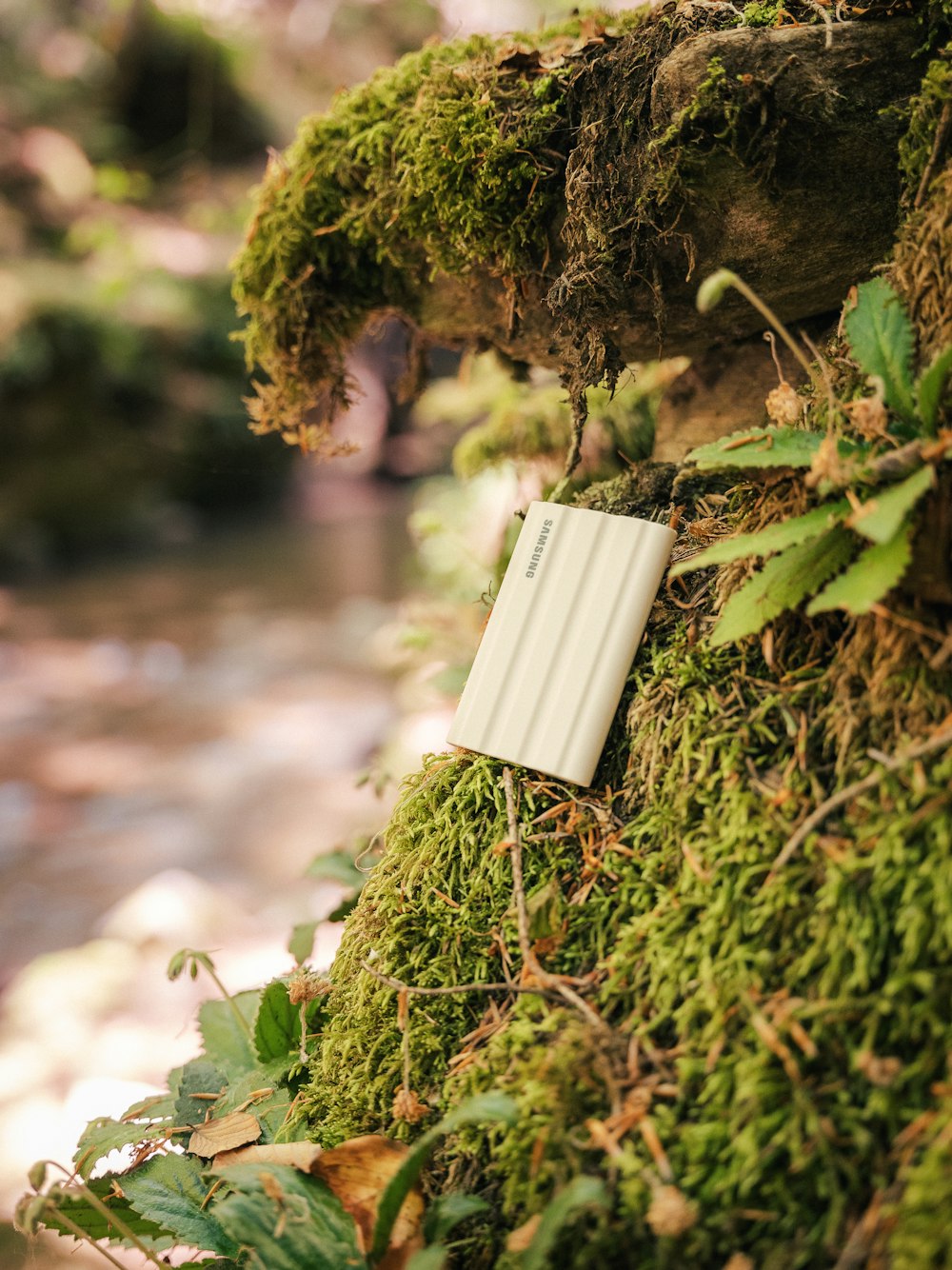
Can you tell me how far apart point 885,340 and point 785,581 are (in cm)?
42

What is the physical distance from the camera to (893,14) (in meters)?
1.55

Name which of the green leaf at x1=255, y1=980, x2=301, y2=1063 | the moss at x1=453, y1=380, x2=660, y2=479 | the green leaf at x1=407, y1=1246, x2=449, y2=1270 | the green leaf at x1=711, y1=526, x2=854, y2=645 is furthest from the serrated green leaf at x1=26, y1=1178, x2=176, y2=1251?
the moss at x1=453, y1=380, x2=660, y2=479

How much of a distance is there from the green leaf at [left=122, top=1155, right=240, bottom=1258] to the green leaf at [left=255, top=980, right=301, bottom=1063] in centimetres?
23

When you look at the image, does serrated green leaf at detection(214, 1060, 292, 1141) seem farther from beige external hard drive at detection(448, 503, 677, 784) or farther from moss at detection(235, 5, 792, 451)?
moss at detection(235, 5, 792, 451)

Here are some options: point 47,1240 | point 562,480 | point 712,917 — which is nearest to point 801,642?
point 712,917

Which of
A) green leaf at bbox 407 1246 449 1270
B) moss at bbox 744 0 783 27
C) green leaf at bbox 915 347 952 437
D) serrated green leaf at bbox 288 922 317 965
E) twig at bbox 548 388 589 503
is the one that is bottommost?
green leaf at bbox 407 1246 449 1270

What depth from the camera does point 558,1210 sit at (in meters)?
1.07

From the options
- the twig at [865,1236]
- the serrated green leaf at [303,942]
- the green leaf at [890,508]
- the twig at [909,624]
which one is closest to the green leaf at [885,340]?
the green leaf at [890,508]

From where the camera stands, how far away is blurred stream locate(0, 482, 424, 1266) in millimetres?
3000

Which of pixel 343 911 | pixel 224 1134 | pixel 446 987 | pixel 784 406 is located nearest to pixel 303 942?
pixel 343 911

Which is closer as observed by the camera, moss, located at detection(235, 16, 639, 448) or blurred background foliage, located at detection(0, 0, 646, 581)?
moss, located at detection(235, 16, 639, 448)

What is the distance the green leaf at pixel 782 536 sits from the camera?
124 cm

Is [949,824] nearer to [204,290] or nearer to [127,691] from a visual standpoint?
[127,691]

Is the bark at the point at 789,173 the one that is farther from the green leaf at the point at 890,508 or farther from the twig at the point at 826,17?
the green leaf at the point at 890,508
